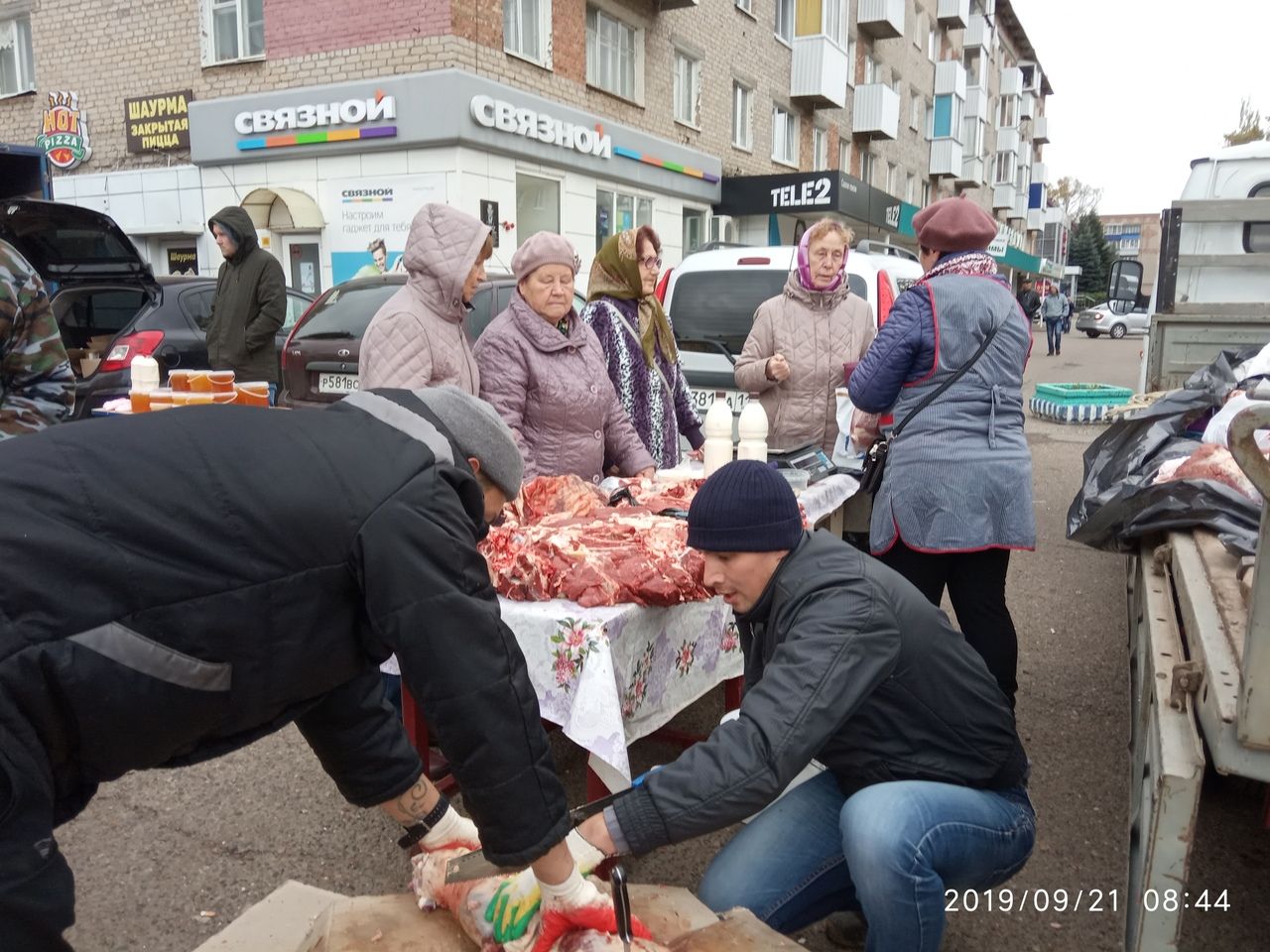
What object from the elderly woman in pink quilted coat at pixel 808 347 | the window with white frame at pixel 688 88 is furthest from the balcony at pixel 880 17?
the elderly woman in pink quilted coat at pixel 808 347

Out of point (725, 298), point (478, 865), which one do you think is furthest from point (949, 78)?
point (478, 865)

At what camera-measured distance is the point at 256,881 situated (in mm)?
2809

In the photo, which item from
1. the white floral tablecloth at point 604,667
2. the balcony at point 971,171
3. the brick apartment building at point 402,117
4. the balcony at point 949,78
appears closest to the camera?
the white floral tablecloth at point 604,667

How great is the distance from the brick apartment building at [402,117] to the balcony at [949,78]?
1333 cm

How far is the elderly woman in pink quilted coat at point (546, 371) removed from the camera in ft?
11.2

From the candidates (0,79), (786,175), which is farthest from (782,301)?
(0,79)

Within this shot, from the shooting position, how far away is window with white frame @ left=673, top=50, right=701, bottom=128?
54.1ft

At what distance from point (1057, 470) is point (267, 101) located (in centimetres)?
1098

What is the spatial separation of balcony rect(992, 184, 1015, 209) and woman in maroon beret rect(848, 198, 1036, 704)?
46273 mm

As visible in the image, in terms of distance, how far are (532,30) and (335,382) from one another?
8340mm

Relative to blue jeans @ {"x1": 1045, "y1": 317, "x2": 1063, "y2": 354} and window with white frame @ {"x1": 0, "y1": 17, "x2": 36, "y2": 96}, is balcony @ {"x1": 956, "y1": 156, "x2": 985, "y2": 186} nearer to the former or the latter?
blue jeans @ {"x1": 1045, "y1": 317, "x2": 1063, "y2": 354}

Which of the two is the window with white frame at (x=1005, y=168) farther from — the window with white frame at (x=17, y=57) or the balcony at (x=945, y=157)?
the window with white frame at (x=17, y=57)

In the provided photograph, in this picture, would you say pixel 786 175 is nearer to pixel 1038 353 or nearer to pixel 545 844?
pixel 1038 353
